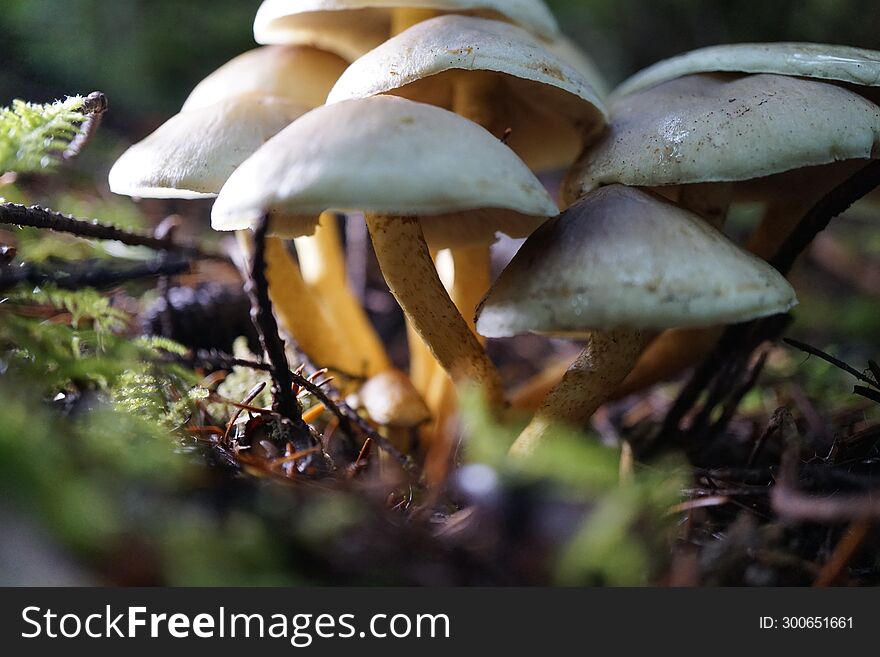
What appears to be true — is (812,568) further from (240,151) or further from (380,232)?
(240,151)

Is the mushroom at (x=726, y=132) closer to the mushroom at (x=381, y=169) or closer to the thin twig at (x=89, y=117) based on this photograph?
the mushroom at (x=381, y=169)

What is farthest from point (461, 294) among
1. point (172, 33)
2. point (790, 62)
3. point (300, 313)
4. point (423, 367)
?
point (172, 33)

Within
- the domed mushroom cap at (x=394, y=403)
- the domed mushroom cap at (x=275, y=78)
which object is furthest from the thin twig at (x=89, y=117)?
the domed mushroom cap at (x=394, y=403)

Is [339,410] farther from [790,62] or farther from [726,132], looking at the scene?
[790,62]

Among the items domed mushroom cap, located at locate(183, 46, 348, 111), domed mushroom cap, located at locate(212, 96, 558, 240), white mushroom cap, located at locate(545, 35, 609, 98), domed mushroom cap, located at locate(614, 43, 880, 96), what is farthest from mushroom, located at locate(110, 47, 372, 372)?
domed mushroom cap, located at locate(614, 43, 880, 96)

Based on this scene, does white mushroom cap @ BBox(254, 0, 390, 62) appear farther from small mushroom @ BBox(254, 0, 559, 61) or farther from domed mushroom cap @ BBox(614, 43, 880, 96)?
domed mushroom cap @ BBox(614, 43, 880, 96)
